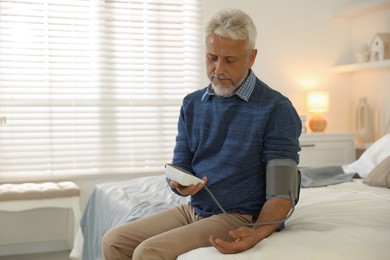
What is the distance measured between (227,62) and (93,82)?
2540 millimetres

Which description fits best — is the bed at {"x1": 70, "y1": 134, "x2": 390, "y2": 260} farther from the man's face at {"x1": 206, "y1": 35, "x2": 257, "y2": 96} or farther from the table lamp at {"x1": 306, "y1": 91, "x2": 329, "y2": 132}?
the table lamp at {"x1": 306, "y1": 91, "x2": 329, "y2": 132}

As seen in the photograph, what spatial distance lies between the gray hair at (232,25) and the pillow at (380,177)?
4.64 feet

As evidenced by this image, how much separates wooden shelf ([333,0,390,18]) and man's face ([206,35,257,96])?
8.90 feet

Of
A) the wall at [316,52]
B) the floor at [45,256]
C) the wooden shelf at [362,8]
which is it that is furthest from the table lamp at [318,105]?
the floor at [45,256]

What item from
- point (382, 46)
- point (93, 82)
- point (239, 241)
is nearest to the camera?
point (239, 241)

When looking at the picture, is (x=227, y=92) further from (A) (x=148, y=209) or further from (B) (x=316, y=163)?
(B) (x=316, y=163)

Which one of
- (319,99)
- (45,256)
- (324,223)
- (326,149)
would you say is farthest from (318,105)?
(324,223)

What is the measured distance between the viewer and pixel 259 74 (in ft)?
15.8

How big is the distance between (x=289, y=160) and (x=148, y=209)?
82 cm

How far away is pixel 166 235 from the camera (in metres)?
1.80

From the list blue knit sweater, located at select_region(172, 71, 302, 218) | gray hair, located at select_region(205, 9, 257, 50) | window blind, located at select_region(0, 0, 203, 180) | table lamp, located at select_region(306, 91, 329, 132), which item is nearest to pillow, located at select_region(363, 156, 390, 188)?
blue knit sweater, located at select_region(172, 71, 302, 218)

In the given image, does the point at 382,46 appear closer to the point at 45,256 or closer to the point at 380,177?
the point at 380,177

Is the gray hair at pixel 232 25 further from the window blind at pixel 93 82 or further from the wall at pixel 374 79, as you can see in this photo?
the wall at pixel 374 79

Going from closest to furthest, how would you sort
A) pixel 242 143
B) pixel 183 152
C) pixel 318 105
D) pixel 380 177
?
pixel 242 143
pixel 183 152
pixel 380 177
pixel 318 105
